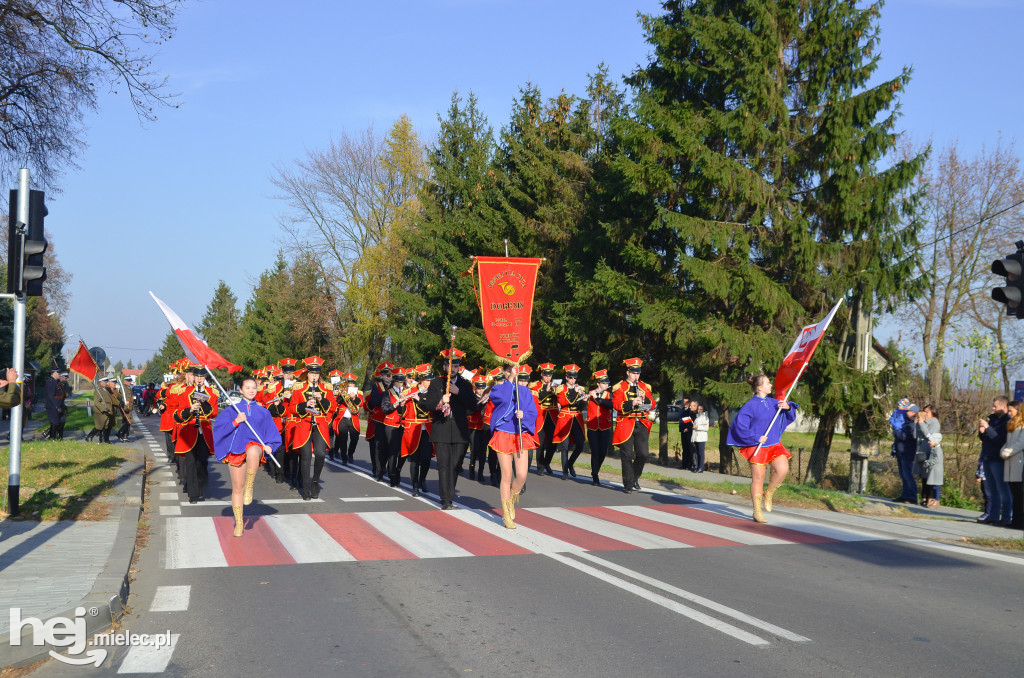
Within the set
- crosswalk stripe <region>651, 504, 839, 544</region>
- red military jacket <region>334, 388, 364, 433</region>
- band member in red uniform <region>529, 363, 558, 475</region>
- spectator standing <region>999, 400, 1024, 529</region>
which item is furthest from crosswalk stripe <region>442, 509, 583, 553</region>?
band member in red uniform <region>529, 363, 558, 475</region>

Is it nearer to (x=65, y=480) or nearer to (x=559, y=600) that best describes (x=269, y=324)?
(x=65, y=480)

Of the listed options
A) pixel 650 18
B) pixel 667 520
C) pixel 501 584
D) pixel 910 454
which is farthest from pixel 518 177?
pixel 501 584

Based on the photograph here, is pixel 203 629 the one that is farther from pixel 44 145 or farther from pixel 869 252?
pixel 869 252

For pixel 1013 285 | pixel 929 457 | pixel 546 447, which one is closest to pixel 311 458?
pixel 546 447

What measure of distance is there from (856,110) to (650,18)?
5.96 meters

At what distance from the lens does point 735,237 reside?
71.4 feet

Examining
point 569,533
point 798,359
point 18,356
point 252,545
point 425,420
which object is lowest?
point 252,545

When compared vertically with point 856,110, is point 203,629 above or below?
below

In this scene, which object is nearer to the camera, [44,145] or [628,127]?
[44,145]

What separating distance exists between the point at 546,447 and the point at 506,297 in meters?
6.93

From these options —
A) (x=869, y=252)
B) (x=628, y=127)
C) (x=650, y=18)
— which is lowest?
(x=869, y=252)

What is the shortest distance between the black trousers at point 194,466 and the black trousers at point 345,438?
253 inches

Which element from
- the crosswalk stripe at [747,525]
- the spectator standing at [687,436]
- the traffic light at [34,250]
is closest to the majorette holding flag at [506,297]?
the crosswalk stripe at [747,525]

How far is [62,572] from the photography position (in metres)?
7.35
